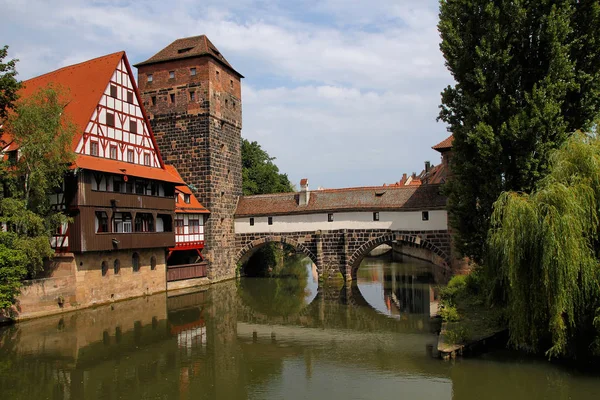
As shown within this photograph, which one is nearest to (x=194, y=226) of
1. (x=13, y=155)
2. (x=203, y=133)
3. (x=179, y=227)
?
(x=179, y=227)

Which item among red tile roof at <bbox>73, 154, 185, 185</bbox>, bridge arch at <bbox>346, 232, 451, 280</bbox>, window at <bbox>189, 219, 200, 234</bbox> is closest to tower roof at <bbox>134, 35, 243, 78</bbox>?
red tile roof at <bbox>73, 154, 185, 185</bbox>

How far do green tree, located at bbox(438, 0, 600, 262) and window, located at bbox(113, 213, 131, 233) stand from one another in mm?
14393

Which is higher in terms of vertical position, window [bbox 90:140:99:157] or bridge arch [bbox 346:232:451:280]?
window [bbox 90:140:99:157]

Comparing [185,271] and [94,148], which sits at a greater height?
[94,148]

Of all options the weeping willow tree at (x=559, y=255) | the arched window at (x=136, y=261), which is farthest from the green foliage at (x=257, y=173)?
the weeping willow tree at (x=559, y=255)

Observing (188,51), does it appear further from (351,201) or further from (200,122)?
(351,201)

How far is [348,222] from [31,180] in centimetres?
1595

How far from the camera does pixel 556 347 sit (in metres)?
10.3

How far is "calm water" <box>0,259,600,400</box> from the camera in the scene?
10.4 meters

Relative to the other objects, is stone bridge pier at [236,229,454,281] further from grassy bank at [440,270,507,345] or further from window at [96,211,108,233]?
window at [96,211,108,233]

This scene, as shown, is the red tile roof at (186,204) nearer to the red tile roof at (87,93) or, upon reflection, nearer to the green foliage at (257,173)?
the red tile roof at (87,93)

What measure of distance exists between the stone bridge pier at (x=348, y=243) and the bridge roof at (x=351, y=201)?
1.27 meters

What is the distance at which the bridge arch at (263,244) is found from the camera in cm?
2889

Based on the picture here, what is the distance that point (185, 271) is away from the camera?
26984 millimetres
